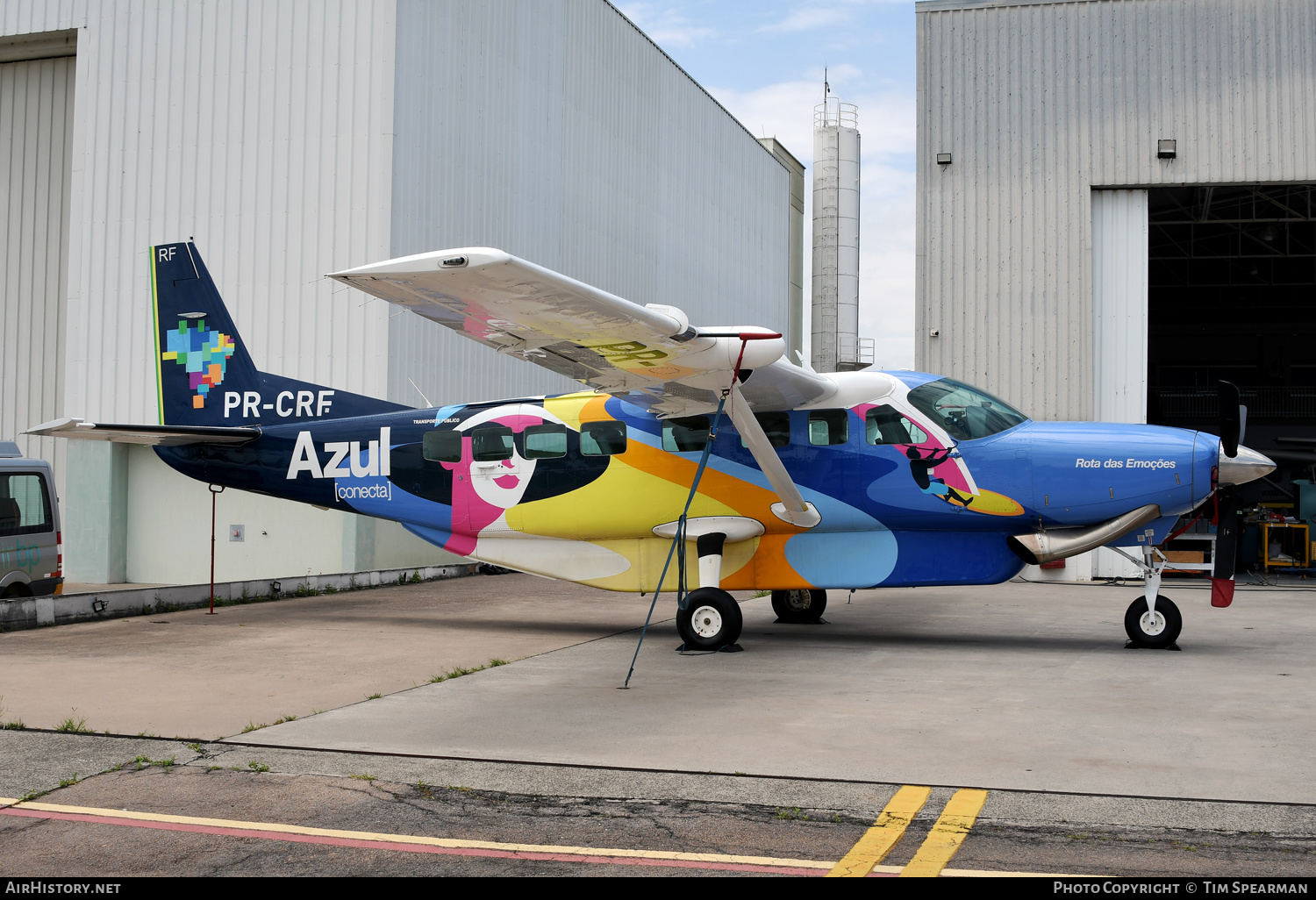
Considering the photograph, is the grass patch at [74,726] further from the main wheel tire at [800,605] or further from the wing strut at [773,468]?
the main wheel tire at [800,605]

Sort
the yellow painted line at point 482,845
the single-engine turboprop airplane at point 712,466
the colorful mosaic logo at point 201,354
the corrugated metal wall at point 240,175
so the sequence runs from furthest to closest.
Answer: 1. the corrugated metal wall at point 240,175
2. the colorful mosaic logo at point 201,354
3. the single-engine turboprop airplane at point 712,466
4. the yellow painted line at point 482,845

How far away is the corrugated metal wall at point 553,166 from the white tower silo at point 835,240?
21.4 feet

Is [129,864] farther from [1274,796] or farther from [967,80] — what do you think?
[967,80]

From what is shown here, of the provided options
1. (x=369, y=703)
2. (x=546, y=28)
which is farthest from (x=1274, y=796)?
(x=546, y=28)

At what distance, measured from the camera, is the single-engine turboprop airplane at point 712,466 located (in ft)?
32.0

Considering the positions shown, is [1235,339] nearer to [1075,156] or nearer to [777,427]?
[1075,156]

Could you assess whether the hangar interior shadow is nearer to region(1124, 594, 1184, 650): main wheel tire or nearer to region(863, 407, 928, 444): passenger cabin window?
region(1124, 594, 1184, 650): main wheel tire

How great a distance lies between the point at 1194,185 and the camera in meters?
19.0

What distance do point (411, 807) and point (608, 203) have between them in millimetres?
22602

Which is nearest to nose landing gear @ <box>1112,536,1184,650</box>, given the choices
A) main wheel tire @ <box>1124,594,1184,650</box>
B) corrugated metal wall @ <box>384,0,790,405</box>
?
main wheel tire @ <box>1124,594,1184,650</box>

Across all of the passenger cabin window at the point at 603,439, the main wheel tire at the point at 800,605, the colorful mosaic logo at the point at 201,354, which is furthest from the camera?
the colorful mosaic logo at the point at 201,354

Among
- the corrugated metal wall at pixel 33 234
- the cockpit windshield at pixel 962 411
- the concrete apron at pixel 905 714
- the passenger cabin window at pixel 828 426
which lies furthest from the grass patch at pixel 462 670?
the corrugated metal wall at pixel 33 234

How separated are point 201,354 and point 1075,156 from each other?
50.7 feet

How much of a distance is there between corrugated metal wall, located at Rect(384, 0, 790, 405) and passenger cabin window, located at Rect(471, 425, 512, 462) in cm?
649
